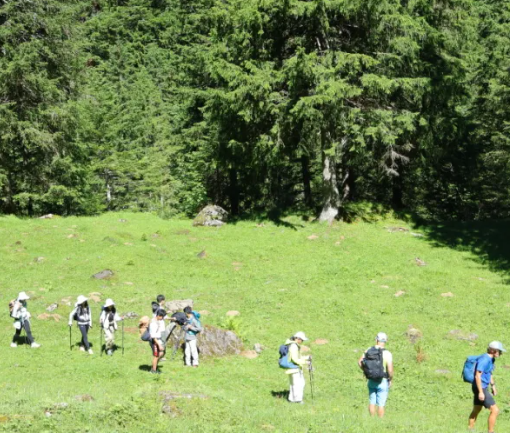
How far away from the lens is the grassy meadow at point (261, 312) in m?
10.0

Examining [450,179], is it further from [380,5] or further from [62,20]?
[62,20]

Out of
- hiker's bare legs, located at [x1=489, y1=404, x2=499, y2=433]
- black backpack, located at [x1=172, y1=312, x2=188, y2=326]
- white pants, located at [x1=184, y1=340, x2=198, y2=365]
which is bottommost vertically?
white pants, located at [x1=184, y1=340, x2=198, y2=365]

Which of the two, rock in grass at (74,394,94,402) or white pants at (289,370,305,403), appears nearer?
rock in grass at (74,394,94,402)

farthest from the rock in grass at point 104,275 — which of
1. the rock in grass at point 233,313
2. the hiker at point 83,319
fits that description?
the hiker at point 83,319

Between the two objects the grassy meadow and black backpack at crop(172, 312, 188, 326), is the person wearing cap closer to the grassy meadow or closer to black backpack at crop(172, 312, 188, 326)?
the grassy meadow

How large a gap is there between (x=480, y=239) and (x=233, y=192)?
15059mm

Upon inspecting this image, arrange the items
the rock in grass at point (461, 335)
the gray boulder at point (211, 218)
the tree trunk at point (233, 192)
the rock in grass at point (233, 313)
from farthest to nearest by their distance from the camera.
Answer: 1. the tree trunk at point (233, 192)
2. the gray boulder at point (211, 218)
3. the rock in grass at point (233, 313)
4. the rock in grass at point (461, 335)

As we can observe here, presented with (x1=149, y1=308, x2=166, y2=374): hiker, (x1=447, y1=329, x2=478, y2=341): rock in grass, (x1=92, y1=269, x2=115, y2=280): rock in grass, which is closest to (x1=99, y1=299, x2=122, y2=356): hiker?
(x1=149, y1=308, x2=166, y2=374): hiker

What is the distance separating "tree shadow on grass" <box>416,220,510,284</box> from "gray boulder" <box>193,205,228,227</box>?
1030 centimetres

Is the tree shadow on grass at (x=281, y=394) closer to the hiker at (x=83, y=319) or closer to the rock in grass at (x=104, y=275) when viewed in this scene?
the hiker at (x=83, y=319)

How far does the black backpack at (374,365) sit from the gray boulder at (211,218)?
19794 millimetres

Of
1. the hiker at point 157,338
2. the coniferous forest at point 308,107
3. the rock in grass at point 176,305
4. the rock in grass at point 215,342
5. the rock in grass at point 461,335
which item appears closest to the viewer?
the hiker at point 157,338

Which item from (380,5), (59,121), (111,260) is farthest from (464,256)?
(59,121)

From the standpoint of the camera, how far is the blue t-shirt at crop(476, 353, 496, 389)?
10.1 meters
